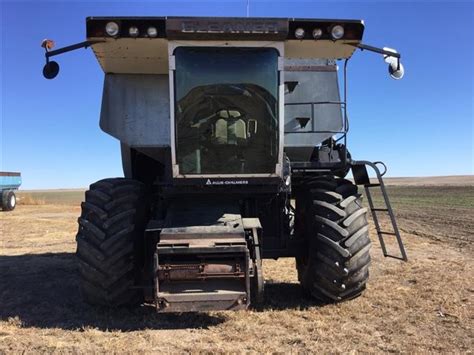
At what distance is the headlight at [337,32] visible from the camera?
5.65 metres

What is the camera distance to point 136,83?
24.0 ft

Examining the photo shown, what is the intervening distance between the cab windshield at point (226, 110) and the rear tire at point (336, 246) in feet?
3.03

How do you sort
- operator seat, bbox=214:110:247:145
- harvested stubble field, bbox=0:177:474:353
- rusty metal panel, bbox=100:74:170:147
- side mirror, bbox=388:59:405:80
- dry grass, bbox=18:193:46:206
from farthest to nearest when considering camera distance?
dry grass, bbox=18:193:46:206
rusty metal panel, bbox=100:74:170:147
side mirror, bbox=388:59:405:80
operator seat, bbox=214:110:247:145
harvested stubble field, bbox=0:177:474:353

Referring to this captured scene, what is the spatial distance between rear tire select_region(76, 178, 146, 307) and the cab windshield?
0.93 m

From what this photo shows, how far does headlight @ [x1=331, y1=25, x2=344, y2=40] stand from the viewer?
565cm

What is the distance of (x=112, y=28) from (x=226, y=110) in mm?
1503

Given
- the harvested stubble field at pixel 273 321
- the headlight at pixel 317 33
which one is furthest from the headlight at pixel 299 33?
the harvested stubble field at pixel 273 321

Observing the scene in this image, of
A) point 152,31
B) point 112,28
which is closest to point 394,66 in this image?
point 152,31

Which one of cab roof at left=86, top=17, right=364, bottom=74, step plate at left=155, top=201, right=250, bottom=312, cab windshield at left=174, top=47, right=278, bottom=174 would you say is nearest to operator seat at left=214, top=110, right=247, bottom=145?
cab windshield at left=174, top=47, right=278, bottom=174

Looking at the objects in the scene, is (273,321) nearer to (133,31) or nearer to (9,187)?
(133,31)

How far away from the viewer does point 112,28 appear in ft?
17.9

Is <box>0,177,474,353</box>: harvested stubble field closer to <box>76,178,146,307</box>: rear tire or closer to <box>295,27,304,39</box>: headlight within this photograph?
<box>76,178,146,307</box>: rear tire

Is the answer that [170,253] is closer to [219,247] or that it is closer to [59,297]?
[219,247]

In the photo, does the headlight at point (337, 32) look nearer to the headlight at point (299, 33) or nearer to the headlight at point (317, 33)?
the headlight at point (317, 33)
